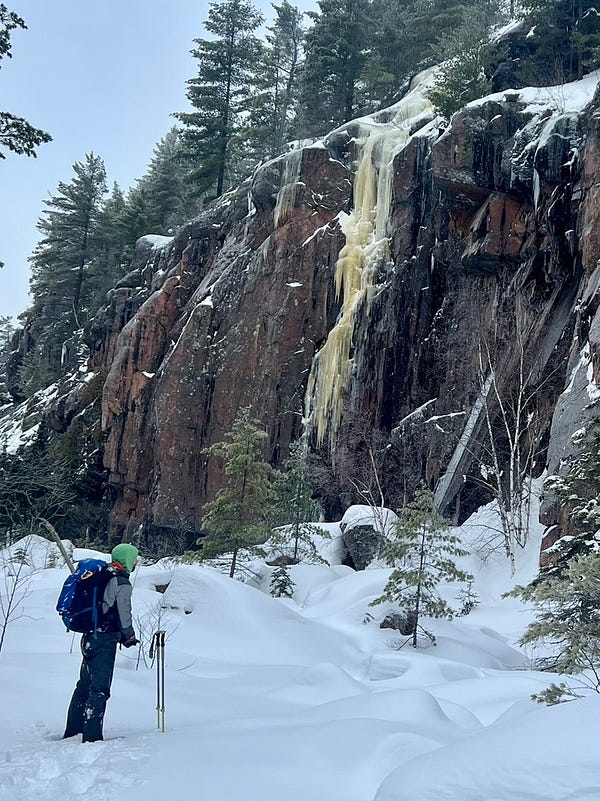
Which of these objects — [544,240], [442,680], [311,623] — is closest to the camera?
[442,680]

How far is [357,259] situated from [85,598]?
2136cm

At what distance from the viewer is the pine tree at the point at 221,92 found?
1357 inches

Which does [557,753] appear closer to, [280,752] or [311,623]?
[280,752]

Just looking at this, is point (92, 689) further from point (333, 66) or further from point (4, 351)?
point (4, 351)

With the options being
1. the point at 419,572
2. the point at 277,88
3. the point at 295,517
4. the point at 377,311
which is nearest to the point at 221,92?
the point at 277,88

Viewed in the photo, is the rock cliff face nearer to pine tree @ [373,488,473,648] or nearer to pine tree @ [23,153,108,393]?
pine tree @ [373,488,473,648]

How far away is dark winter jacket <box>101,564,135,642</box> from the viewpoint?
478 centimetres

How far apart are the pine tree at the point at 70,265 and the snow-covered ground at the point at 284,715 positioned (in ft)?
94.5

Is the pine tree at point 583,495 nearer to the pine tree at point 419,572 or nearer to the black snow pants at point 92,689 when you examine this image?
the pine tree at point 419,572

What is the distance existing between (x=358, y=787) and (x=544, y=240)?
17891mm

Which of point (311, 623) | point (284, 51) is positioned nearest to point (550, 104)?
point (311, 623)

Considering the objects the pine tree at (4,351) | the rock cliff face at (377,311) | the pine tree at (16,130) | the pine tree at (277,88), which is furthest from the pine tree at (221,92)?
the pine tree at (16,130)

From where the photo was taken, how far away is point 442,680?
307 inches

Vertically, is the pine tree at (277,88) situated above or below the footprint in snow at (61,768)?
above
